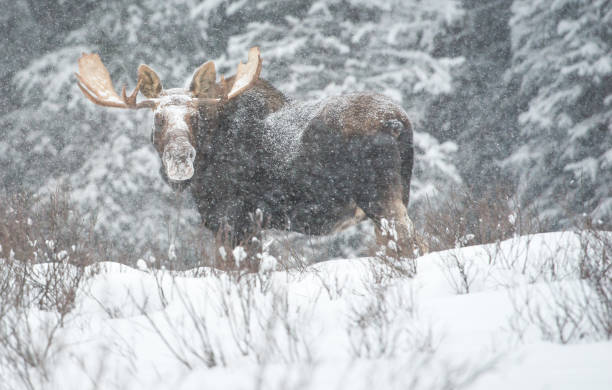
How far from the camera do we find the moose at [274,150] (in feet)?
13.8

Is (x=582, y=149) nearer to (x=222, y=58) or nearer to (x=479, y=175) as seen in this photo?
(x=479, y=175)

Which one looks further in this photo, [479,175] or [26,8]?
[26,8]

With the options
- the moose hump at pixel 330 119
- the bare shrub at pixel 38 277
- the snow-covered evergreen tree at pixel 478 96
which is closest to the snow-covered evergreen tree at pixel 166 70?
the snow-covered evergreen tree at pixel 478 96

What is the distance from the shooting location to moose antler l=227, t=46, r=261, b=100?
15.5 ft

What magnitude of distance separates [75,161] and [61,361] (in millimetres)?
9004

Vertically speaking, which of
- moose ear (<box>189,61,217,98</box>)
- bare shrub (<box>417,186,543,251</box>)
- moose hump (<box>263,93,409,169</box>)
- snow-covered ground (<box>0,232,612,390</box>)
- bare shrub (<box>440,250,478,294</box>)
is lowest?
snow-covered ground (<box>0,232,612,390</box>)

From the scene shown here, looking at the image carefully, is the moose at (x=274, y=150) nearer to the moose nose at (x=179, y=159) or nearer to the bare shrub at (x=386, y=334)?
the moose nose at (x=179, y=159)

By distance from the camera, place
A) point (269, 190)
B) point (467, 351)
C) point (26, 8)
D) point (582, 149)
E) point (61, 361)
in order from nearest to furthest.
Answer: point (467, 351) < point (61, 361) < point (269, 190) < point (582, 149) < point (26, 8)

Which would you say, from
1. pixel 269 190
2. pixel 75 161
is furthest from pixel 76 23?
pixel 269 190

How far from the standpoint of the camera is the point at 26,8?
36.9ft

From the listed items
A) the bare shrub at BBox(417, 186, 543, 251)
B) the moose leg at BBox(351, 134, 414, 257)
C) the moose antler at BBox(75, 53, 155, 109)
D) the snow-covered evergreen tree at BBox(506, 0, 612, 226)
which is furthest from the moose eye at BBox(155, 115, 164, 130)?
the snow-covered evergreen tree at BBox(506, 0, 612, 226)

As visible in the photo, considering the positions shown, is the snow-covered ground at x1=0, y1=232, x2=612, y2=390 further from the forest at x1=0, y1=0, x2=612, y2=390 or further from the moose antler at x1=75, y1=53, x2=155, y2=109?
the moose antler at x1=75, y1=53, x2=155, y2=109

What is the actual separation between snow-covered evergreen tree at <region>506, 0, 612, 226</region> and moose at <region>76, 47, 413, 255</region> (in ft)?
14.5

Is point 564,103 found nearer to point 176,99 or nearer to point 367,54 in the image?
point 367,54
